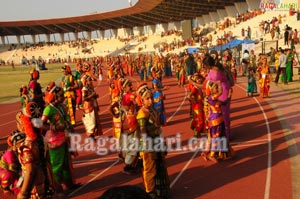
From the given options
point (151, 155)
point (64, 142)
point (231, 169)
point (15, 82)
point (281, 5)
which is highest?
point (281, 5)

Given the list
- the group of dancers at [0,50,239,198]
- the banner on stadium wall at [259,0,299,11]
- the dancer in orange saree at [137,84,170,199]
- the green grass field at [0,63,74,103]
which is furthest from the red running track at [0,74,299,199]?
the banner on stadium wall at [259,0,299,11]

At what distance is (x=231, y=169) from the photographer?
6262 mm

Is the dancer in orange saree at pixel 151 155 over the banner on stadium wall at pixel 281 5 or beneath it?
beneath

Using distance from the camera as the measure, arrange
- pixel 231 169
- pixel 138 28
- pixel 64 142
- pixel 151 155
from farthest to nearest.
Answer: pixel 138 28 → pixel 231 169 → pixel 64 142 → pixel 151 155

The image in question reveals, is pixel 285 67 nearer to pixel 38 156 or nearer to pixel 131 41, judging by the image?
pixel 38 156

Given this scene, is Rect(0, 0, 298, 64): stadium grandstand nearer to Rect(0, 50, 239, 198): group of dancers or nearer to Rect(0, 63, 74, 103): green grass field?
Rect(0, 63, 74, 103): green grass field

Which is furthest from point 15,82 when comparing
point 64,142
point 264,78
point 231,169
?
point 231,169

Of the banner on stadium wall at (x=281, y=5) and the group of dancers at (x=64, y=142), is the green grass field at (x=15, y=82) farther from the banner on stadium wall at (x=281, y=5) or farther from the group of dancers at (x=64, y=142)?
the banner on stadium wall at (x=281, y=5)

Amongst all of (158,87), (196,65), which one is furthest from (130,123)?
(196,65)

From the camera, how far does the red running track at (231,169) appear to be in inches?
211

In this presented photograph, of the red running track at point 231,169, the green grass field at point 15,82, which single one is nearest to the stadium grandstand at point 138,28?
the green grass field at point 15,82

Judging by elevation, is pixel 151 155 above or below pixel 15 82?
above

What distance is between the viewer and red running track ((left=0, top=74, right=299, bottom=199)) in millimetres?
5367

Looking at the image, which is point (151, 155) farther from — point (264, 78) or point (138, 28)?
point (138, 28)
